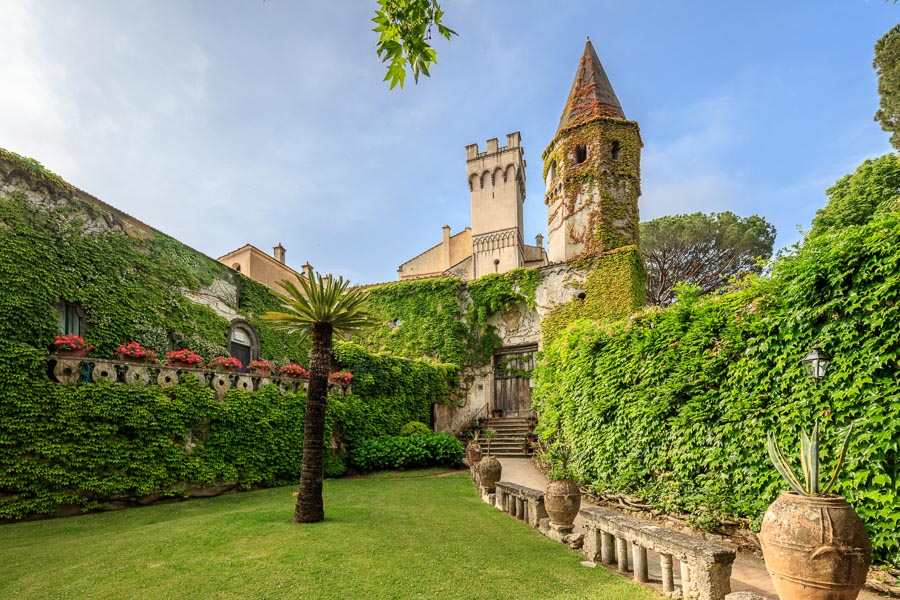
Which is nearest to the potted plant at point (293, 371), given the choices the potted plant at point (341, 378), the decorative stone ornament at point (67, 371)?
the potted plant at point (341, 378)

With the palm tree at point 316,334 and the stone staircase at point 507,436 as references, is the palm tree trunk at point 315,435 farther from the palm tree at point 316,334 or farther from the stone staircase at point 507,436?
the stone staircase at point 507,436

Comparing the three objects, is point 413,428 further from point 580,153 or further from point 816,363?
point 580,153

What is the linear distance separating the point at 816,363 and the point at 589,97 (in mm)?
19161

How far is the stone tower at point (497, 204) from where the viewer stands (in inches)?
1264

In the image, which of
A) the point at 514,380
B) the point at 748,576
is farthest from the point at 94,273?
the point at 514,380

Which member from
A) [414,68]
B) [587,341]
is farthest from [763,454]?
[414,68]

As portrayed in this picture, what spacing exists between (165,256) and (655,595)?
14606mm

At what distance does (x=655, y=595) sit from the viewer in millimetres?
4129

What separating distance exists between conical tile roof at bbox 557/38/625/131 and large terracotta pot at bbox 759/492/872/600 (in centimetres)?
1973

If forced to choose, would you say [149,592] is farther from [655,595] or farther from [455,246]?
[455,246]

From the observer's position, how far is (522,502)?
24.6 feet

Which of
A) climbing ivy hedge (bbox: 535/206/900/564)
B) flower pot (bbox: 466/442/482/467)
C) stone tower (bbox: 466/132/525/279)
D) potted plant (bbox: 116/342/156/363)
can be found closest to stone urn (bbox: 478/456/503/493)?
climbing ivy hedge (bbox: 535/206/900/564)

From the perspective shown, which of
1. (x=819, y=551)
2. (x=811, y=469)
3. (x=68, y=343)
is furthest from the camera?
(x=68, y=343)

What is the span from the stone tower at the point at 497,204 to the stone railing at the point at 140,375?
71.2 feet
